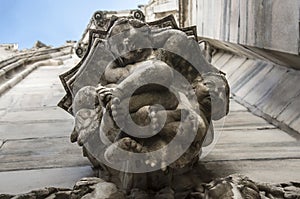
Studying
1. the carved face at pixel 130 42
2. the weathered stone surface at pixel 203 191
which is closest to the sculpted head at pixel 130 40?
the carved face at pixel 130 42

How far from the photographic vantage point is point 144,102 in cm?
136

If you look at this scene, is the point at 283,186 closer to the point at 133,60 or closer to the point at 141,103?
the point at 141,103

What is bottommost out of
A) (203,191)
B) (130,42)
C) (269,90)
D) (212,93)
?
(269,90)

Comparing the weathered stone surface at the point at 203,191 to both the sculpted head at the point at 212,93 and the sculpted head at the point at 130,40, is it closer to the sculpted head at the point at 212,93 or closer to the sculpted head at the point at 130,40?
the sculpted head at the point at 212,93

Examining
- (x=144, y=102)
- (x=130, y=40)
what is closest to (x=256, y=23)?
(x=130, y=40)

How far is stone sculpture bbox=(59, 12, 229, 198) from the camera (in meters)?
1.29

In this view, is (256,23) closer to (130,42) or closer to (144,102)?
(130,42)

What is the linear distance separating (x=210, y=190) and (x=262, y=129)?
1.11 meters

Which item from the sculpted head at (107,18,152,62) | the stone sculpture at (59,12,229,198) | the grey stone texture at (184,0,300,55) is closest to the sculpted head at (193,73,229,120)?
the stone sculpture at (59,12,229,198)

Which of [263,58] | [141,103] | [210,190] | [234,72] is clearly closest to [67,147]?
[141,103]

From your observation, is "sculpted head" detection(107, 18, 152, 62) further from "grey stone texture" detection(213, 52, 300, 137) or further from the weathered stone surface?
"grey stone texture" detection(213, 52, 300, 137)

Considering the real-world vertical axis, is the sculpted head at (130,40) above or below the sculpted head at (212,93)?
above

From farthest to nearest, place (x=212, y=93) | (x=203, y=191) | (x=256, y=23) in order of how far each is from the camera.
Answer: (x=256, y=23)
(x=212, y=93)
(x=203, y=191)

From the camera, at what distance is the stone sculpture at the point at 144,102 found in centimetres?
129
